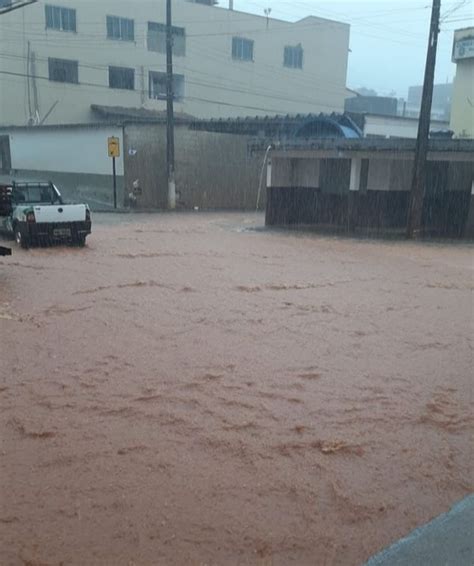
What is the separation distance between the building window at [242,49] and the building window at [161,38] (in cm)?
407

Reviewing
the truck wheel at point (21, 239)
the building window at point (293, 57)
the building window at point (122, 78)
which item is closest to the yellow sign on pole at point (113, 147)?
the truck wheel at point (21, 239)

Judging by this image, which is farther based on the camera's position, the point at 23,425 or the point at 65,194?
the point at 65,194

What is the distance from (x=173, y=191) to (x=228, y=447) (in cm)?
2313

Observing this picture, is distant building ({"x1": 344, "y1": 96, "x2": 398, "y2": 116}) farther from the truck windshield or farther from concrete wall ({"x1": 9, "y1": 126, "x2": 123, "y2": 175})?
the truck windshield

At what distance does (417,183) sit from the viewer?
1803 centimetres

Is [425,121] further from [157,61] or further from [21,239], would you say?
[157,61]

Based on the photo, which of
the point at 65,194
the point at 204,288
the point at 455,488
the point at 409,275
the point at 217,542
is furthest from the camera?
the point at 65,194

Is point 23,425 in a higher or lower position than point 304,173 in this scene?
lower

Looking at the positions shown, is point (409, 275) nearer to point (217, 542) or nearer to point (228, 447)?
point (228, 447)

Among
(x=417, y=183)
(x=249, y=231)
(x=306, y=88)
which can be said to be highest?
(x=306, y=88)

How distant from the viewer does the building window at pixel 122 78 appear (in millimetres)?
39188

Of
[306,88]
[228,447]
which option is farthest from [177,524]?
Result: [306,88]

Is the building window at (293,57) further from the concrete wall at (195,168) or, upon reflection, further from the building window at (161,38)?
the concrete wall at (195,168)

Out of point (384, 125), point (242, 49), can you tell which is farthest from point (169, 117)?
point (242, 49)
